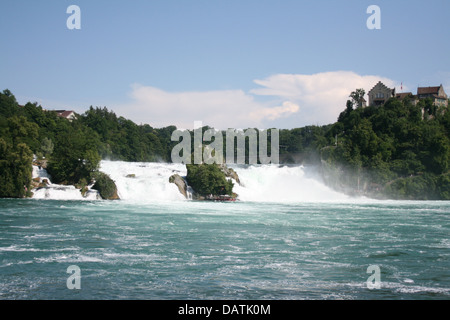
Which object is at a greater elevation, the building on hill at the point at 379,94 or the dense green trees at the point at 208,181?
the building on hill at the point at 379,94

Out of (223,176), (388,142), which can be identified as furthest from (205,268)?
(388,142)

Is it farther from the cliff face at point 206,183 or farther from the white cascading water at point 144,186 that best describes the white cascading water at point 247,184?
the cliff face at point 206,183

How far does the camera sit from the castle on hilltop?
72.9 m

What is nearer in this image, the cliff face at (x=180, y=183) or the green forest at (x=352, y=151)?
the green forest at (x=352, y=151)

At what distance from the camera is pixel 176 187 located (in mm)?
40969

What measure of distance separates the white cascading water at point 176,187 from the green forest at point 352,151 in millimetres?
1673

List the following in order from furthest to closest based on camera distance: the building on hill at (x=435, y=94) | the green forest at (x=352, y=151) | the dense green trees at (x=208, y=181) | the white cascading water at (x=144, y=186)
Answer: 1. the building on hill at (x=435, y=94)
2. the dense green trees at (x=208, y=181)
3. the white cascading water at (x=144, y=186)
4. the green forest at (x=352, y=151)

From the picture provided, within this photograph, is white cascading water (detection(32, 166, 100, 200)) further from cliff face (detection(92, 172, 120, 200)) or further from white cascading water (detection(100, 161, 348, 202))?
white cascading water (detection(100, 161, 348, 202))

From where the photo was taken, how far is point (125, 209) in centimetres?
3000

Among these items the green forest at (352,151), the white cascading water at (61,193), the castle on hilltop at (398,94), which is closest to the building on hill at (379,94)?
the castle on hilltop at (398,94)

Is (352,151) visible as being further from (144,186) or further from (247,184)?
(144,186)

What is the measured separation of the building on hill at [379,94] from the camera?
2879 inches

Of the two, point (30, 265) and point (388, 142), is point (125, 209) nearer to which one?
point (30, 265)

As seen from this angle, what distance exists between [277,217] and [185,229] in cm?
802
